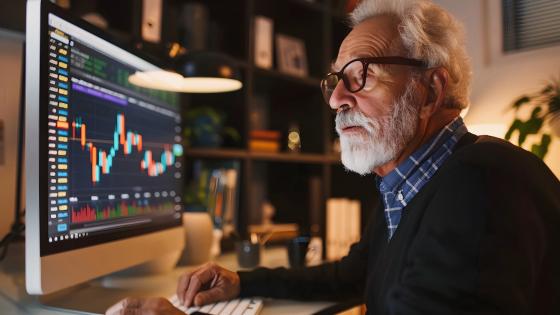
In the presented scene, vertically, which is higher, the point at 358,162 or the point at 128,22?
the point at 128,22

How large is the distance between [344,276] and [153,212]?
54 centimetres

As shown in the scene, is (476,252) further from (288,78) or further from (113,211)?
(288,78)

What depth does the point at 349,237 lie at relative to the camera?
2.45 metres

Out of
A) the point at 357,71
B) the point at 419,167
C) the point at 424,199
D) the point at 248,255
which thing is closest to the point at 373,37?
the point at 357,71

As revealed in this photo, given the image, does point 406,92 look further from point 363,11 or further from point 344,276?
point 344,276

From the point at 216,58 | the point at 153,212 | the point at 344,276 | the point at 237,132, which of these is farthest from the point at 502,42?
the point at 153,212

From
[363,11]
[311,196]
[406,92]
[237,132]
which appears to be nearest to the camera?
[406,92]

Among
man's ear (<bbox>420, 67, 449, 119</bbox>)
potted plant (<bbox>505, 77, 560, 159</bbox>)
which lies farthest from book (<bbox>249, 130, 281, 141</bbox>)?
man's ear (<bbox>420, 67, 449, 119</bbox>)

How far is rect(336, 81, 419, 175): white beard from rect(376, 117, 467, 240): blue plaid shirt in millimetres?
55

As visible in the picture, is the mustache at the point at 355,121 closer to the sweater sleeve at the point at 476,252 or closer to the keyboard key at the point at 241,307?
the sweater sleeve at the point at 476,252

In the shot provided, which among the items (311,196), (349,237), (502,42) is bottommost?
(349,237)

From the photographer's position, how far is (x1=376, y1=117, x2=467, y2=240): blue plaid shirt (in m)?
0.93

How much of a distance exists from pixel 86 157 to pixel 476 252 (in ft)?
2.47

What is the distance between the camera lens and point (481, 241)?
2.16ft
